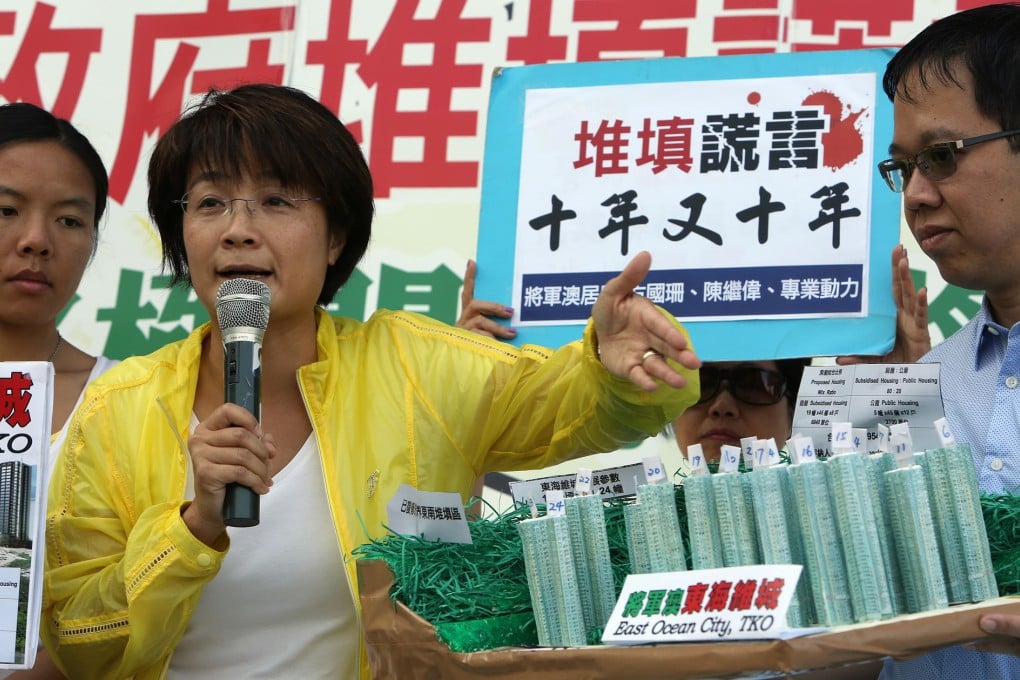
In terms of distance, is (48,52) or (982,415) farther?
(48,52)

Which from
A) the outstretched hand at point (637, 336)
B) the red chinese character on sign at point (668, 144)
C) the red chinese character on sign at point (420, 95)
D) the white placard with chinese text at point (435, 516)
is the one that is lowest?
the white placard with chinese text at point (435, 516)

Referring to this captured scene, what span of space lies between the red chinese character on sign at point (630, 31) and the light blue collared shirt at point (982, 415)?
133 centimetres

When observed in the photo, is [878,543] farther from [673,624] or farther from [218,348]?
[218,348]

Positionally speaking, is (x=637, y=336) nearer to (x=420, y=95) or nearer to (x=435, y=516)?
(x=435, y=516)

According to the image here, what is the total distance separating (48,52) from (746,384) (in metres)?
2.19

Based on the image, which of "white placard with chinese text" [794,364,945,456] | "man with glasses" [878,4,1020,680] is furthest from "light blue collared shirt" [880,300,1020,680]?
"white placard with chinese text" [794,364,945,456]

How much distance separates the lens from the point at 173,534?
6.18ft

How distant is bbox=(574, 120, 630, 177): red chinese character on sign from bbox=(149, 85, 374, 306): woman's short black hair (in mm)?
569

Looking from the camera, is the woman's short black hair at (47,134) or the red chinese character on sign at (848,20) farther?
the red chinese character on sign at (848,20)

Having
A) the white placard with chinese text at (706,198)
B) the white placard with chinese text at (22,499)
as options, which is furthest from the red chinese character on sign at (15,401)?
the white placard with chinese text at (706,198)

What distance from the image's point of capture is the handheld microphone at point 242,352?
174 cm

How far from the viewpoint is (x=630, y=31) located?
329 cm

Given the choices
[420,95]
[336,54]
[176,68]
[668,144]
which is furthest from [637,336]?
[176,68]

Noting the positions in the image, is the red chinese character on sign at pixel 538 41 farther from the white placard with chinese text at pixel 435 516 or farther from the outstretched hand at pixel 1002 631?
the outstretched hand at pixel 1002 631
